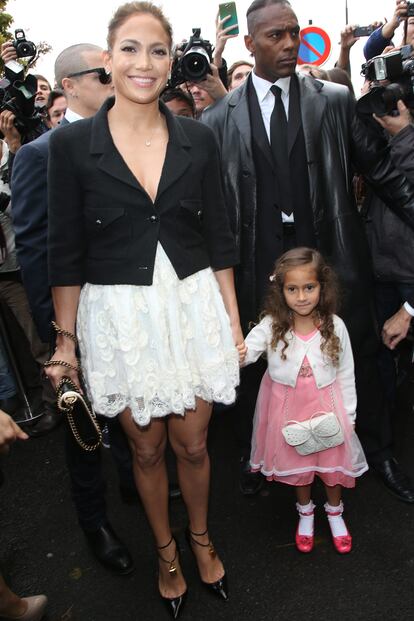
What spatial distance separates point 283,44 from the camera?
2541 mm

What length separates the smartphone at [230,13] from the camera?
11.0 feet

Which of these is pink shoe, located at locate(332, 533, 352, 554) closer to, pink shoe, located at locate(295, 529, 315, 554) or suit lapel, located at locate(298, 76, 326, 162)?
pink shoe, located at locate(295, 529, 315, 554)

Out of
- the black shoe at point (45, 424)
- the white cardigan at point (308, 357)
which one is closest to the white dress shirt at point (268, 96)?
the white cardigan at point (308, 357)

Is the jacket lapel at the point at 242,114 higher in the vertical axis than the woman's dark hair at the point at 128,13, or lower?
lower

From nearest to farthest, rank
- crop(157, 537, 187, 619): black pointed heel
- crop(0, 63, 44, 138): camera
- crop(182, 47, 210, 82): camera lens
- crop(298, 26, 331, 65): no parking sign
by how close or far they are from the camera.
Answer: crop(157, 537, 187, 619): black pointed heel → crop(182, 47, 210, 82): camera lens → crop(0, 63, 44, 138): camera → crop(298, 26, 331, 65): no parking sign

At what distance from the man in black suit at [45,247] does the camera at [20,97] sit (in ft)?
3.80

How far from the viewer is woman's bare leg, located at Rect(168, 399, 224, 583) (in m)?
2.09

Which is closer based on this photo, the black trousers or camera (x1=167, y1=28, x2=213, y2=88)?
the black trousers

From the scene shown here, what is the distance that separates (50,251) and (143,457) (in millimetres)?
831

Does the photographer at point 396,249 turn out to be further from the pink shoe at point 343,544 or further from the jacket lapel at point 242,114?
the pink shoe at point 343,544

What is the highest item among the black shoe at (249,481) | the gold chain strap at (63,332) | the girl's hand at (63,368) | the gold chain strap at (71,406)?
the gold chain strap at (63,332)

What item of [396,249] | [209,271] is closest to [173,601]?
[209,271]

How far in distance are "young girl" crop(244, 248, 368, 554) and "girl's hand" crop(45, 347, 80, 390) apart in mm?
767

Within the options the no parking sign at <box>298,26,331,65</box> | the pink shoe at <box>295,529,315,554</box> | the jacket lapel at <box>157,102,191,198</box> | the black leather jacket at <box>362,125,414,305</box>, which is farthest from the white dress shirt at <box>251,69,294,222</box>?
the no parking sign at <box>298,26,331,65</box>
